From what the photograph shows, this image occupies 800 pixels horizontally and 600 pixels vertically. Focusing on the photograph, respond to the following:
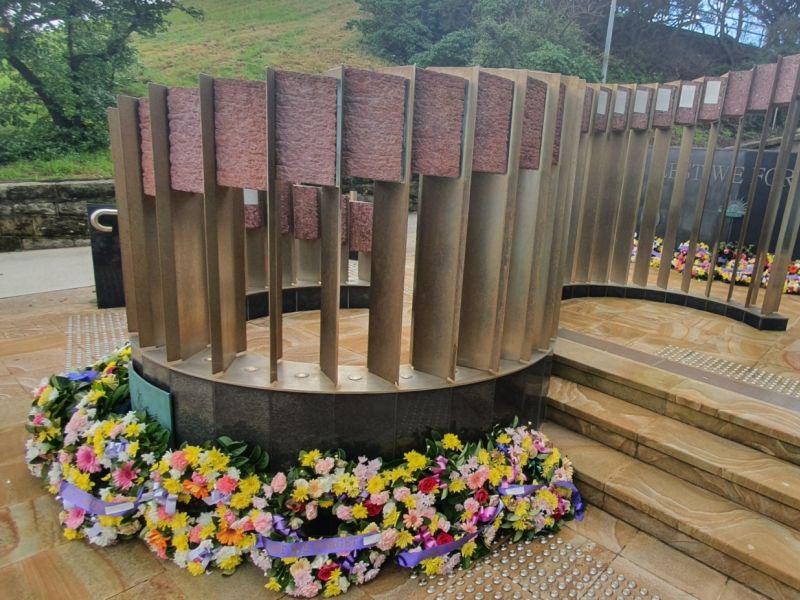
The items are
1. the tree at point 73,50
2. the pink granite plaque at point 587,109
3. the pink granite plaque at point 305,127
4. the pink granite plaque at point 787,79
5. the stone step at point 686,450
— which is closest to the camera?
the pink granite plaque at point 305,127

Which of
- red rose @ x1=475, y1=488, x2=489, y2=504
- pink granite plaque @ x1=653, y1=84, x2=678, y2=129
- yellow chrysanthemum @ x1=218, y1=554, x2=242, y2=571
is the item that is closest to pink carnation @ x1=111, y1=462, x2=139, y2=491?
A: yellow chrysanthemum @ x1=218, y1=554, x2=242, y2=571

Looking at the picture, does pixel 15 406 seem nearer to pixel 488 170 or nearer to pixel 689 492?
pixel 488 170

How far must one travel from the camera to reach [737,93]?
4531mm

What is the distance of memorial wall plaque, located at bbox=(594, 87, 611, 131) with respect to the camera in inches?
189

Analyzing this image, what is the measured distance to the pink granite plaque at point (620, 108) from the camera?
15.9ft

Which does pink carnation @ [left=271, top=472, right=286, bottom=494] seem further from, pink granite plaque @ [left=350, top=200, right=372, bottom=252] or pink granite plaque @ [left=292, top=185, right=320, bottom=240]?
pink granite plaque @ [left=350, top=200, right=372, bottom=252]

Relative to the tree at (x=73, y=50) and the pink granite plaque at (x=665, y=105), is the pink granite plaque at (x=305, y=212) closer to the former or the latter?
the pink granite plaque at (x=665, y=105)

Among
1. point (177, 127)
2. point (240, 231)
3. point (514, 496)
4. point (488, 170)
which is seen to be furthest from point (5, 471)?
point (488, 170)

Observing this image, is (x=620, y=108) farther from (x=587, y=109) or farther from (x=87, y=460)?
(x=87, y=460)

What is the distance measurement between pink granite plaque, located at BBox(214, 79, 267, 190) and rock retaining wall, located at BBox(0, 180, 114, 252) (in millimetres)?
7695

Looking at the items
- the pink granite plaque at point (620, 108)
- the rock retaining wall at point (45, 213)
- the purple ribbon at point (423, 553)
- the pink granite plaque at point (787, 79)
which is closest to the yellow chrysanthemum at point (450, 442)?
the purple ribbon at point (423, 553)

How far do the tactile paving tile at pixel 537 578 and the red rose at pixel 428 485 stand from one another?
1.06 ft

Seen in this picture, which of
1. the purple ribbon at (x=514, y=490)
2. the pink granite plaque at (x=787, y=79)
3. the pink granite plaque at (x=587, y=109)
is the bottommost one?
the purple ribbon at (x=514, y=490)

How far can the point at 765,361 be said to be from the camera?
379 cm
